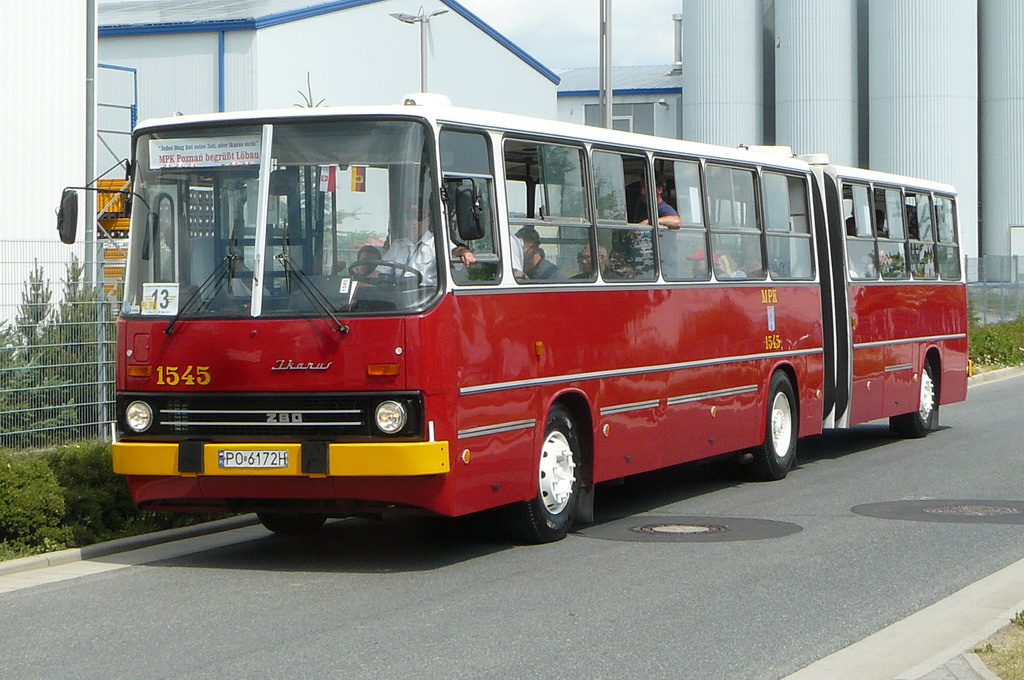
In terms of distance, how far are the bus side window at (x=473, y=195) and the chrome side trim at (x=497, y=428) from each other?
935 millimetres

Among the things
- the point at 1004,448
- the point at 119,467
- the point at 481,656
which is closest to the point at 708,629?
the point at 481,656

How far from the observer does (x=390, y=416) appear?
9.72m

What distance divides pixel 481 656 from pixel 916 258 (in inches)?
510

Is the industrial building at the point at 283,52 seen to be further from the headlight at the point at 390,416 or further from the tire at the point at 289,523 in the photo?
the headlight at the point at 390,416

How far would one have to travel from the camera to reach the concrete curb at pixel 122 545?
1030 centimetres

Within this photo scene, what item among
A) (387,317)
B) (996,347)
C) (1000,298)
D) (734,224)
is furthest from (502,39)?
(387,317)

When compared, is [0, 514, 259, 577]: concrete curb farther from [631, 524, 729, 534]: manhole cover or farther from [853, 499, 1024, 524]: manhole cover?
[853, 499, 1024, 524]: manhole cover

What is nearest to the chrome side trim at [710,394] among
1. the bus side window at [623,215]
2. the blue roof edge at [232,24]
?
the bus side window at [623,215]

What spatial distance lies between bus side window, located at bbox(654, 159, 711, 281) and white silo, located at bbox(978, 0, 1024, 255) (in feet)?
160

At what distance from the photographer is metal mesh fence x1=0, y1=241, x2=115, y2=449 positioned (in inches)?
564

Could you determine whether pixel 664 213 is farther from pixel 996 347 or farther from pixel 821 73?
pixel 821 73

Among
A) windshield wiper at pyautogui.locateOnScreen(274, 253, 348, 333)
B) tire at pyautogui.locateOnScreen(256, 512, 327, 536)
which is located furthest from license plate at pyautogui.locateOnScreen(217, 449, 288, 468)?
tire at pyautogui.locateOnScreen(256, 512, 327, 536)

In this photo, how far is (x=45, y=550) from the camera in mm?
10688

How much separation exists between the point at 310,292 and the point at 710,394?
5034 millimetres
